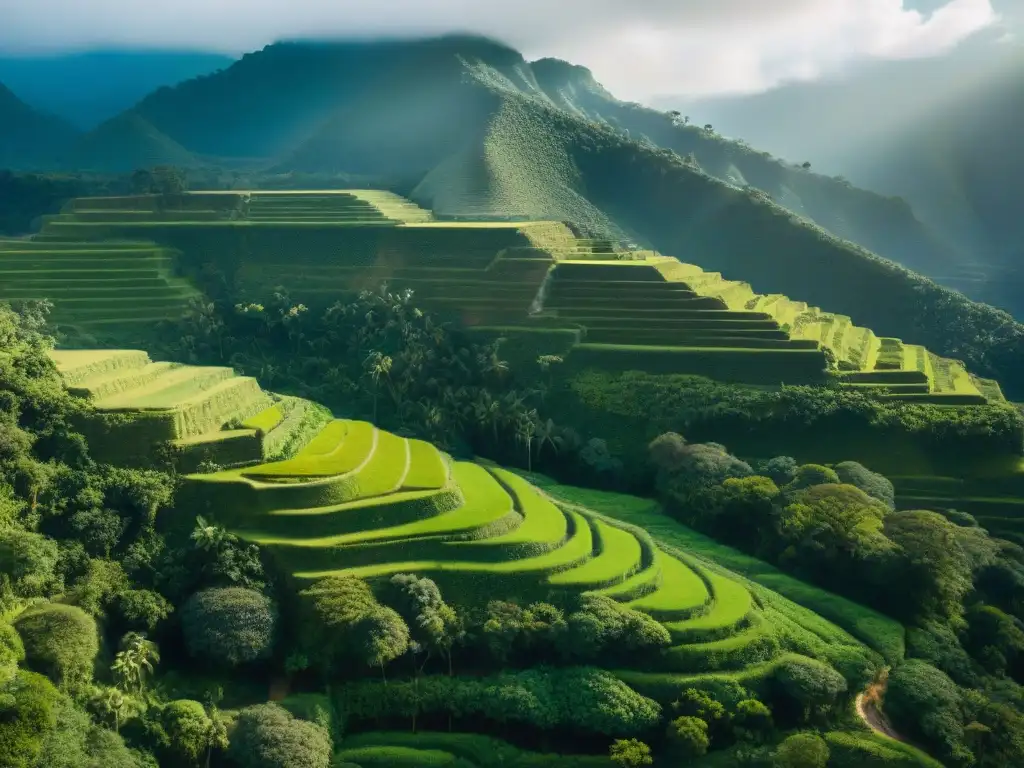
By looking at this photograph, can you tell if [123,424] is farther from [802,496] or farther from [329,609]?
[802,496]

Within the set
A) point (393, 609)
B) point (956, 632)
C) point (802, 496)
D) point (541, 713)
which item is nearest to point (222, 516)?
point (393, 609)

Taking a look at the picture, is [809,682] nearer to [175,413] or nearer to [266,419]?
[266,419]

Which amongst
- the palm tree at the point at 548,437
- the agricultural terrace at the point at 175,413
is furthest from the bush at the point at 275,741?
the palm tree at the point at 548,437

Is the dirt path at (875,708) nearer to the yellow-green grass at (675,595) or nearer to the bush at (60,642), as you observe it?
the yellow-green grass at (675,595)

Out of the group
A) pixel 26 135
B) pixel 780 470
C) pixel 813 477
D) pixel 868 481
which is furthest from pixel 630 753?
pixel 26 135

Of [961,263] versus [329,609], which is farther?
[961,263]

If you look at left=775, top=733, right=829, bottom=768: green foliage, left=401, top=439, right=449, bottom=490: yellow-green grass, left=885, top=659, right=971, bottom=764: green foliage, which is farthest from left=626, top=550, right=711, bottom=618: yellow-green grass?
left=401, top=439, right=449, bottom=490: yellow-green grass
